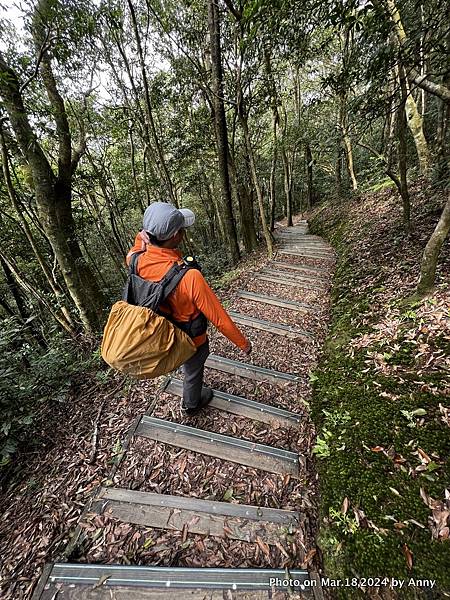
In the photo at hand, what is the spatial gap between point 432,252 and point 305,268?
4.05 metres

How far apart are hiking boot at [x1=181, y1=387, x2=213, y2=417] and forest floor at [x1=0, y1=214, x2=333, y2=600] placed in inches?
3.6

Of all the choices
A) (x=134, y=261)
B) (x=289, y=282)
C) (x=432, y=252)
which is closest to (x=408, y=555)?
(x=134, y=261)

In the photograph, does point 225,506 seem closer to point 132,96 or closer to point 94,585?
point 94,585

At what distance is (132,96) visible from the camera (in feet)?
27.9

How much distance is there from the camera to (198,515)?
1945 mm

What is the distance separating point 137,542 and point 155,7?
35.1 feet

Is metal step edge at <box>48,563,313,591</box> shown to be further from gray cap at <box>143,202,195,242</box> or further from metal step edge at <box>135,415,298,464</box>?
gray cap at <box>143,202,195,242</box>

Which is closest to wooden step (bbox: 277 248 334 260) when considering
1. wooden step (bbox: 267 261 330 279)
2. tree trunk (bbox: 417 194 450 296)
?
wooden step (bbox: 267 261 330 279)

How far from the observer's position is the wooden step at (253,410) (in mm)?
Result: 2727

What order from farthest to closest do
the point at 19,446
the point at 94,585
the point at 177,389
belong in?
the point at 177,389, the point at 19,446, the point at 94,585

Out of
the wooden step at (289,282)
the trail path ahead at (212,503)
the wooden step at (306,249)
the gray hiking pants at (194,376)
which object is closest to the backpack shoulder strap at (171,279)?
the gray hiking pants at (194,376)

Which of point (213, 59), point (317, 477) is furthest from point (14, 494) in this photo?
point (213, 59)

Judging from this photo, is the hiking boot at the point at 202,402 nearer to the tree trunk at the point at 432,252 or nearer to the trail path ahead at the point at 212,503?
the trail path ahead at the point at 212,503

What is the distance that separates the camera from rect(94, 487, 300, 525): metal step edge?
1.92 metres
